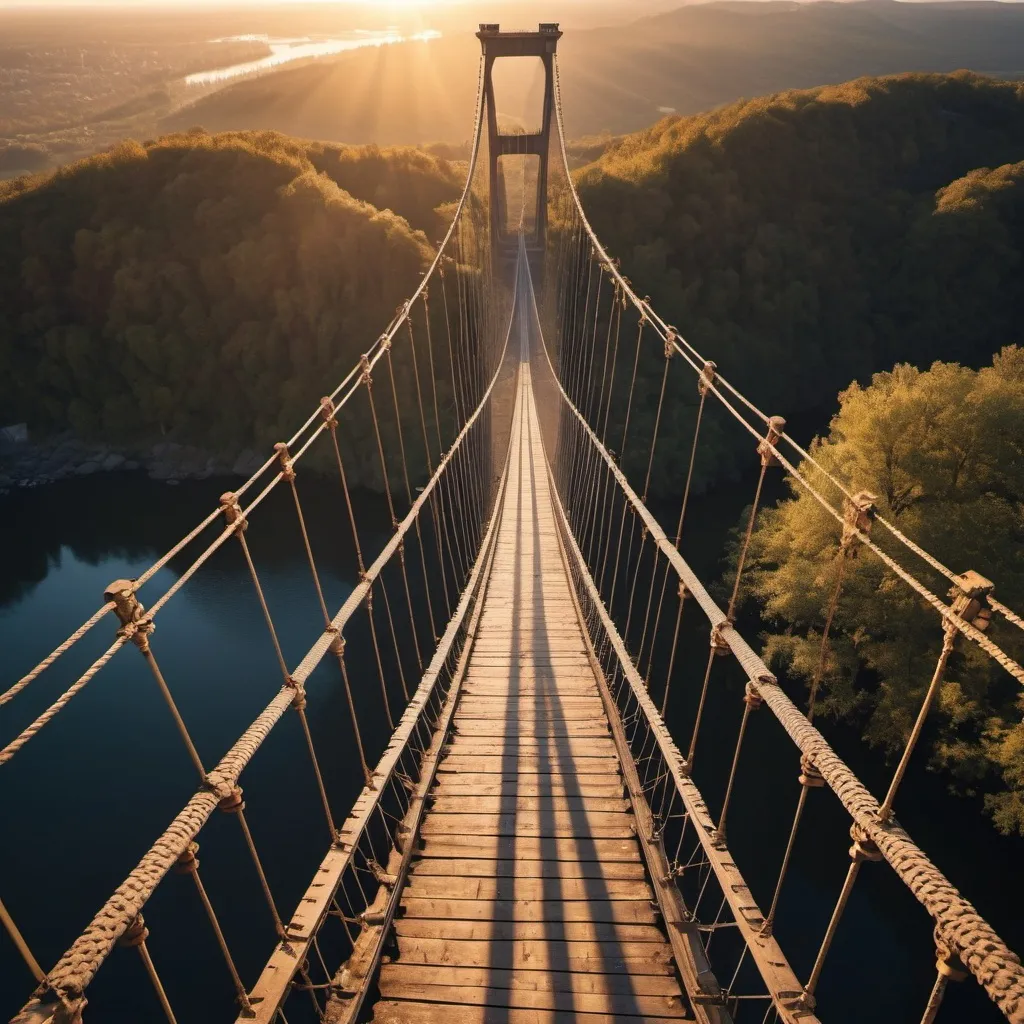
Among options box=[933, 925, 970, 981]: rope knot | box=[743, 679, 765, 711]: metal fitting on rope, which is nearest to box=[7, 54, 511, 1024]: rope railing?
box=[743, 679, 765, 711]: metal fitting on rope

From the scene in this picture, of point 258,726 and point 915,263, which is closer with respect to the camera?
point 258,726

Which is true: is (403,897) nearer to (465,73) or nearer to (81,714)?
(81,714)

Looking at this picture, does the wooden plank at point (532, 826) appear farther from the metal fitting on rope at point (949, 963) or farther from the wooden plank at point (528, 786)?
the metal fitting on rope at point (949, 963)

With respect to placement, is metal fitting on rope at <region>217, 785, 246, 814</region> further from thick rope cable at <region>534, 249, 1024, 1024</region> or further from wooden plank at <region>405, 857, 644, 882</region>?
wooden plank at <region>405, 857, 644, 882</region>

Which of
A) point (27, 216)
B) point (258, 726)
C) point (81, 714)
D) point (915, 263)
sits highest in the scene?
point (258, 726)

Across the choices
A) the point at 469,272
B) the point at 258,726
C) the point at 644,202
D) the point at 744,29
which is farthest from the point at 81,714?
the point at 744,29

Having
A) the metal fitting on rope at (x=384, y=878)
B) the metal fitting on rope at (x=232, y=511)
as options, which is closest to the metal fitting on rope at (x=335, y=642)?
the metal fitting on rope at (x=232, y=511)
